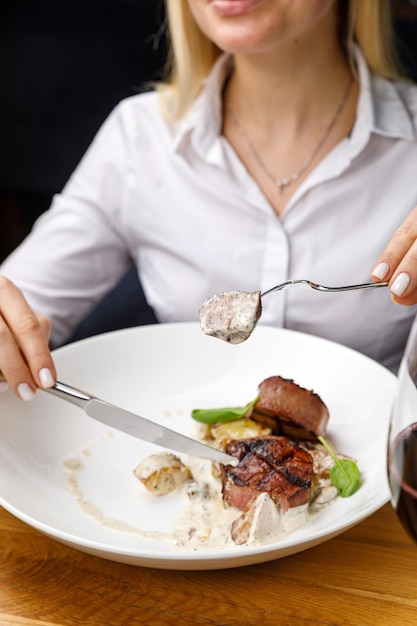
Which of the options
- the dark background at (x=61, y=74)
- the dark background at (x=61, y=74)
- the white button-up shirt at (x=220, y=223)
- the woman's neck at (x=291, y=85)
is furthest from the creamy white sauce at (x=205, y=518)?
the dark background at (x=61, y=74)

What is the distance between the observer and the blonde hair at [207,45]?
1670 mm

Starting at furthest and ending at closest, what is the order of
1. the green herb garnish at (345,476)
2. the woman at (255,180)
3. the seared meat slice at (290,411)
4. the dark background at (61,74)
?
the dark background at (61,74) < the woman at (255,180) < the seared meat slice at (290,411) < the green herb garnish at (345,476)

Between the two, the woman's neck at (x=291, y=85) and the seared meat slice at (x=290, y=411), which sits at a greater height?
the woman's neck at (x=291, y=85)

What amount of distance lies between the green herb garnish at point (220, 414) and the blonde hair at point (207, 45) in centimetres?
81

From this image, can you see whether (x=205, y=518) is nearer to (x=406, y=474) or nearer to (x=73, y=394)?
(x=73, y=394)

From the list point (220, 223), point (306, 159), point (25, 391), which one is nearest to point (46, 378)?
point (25, 391)

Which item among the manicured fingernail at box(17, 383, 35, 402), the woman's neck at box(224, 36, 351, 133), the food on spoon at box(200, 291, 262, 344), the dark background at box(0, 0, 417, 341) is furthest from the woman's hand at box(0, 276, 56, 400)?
the dark background at box(0, 0, 417, 341)

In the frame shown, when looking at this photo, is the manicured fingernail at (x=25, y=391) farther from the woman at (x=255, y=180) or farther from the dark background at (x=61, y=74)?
the dark background at (x=61, y=74)

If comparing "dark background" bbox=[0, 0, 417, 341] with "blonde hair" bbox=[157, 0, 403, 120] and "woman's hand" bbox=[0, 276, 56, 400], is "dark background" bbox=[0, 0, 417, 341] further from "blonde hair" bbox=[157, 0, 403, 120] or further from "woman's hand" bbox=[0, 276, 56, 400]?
"woman's hand" bbox=[0, 276, 56, 400]

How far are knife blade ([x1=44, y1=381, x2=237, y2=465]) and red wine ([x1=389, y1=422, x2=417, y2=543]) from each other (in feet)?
1.18

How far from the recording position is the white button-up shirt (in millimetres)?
1614

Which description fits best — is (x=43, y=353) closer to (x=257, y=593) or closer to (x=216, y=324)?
(x=216, y=324)

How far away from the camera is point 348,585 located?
0.91 metres

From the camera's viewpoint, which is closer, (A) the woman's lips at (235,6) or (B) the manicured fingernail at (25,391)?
(B) the manicured fingernail at (25,391)
